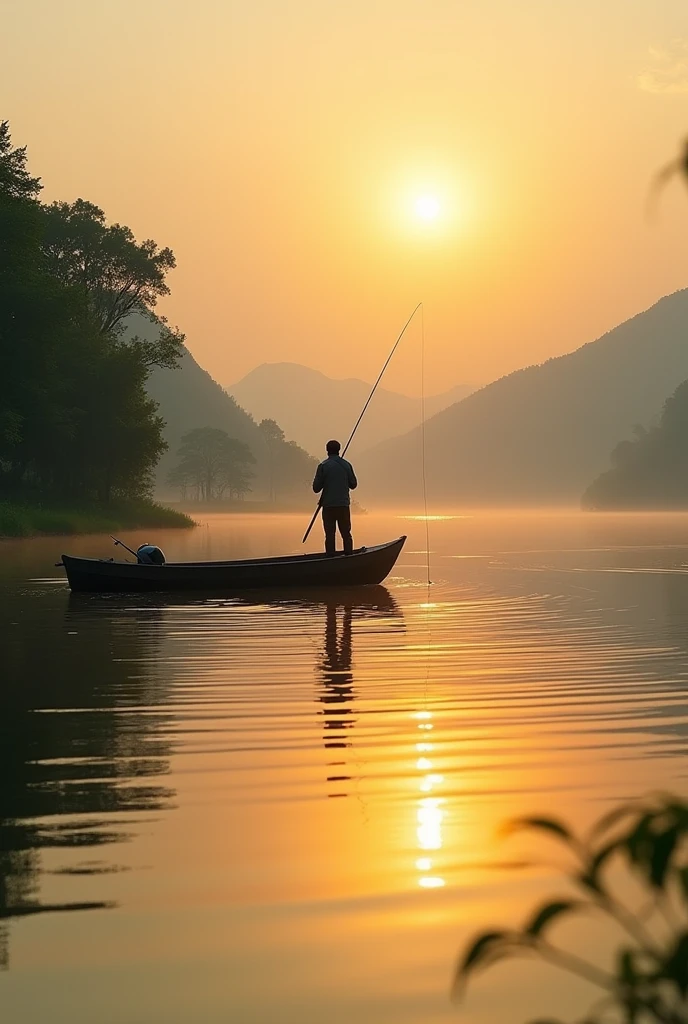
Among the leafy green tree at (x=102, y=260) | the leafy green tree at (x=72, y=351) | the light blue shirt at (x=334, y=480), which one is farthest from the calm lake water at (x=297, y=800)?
the leafy green tree at (x=102, y=260)

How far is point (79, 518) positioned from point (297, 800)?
172ft

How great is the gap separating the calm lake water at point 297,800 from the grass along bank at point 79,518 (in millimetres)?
32946

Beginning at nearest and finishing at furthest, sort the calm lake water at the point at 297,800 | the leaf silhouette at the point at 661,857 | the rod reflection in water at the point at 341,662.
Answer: the leaf silhouette at the point at 661,857, the calm lake water at the point at 297,800, the rod reflection in water at the point at 341,662

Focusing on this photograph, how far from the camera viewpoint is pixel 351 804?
764 cm

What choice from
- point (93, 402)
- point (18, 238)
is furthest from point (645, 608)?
point (93, 402)

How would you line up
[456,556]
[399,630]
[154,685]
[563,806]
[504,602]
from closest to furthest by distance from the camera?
[563,806]
[154,685]
[399,630]
[504,602]
[456,556]

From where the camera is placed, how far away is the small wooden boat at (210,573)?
2430 cm

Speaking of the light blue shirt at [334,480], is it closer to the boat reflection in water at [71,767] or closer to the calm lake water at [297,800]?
the calm lake water at [297,800]

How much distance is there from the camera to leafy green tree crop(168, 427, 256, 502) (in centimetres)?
18162

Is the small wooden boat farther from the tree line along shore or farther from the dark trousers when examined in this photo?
the tree line along shore

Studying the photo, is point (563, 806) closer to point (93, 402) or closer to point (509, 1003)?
point (509, 1003)

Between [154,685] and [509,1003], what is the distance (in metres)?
8.76

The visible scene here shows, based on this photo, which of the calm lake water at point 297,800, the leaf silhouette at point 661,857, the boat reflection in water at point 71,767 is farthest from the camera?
the boat reflection in water at point 71,767

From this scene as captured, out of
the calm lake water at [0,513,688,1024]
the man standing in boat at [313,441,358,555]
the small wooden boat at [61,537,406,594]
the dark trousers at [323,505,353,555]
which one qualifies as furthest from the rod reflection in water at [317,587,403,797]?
the man standing in boat at [313,441,358,555]
